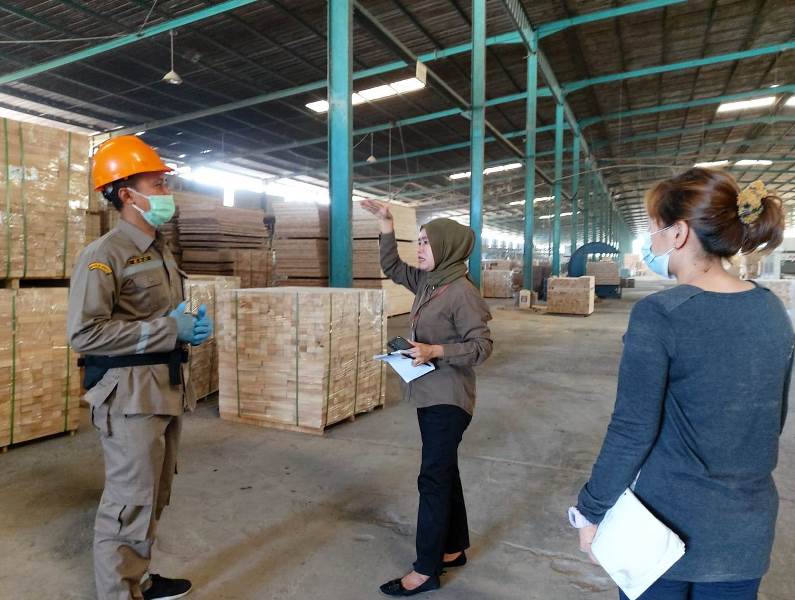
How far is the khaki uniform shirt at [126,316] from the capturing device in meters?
1.84

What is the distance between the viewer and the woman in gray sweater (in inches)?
43.1

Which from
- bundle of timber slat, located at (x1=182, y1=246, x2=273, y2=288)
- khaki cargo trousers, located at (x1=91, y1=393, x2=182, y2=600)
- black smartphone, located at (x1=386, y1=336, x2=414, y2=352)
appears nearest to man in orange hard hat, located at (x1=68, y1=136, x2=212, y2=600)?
khaki cargo trousers, located at (x1=91, y1=393, x2=182, y2=600)

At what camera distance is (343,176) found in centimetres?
529

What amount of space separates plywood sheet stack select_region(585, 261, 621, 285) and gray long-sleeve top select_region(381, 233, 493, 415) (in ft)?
61.6

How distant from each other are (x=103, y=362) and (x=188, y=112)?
52.2 feet

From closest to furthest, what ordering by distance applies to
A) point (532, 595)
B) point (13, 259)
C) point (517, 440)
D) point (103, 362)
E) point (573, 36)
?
point (103, 362) → point (532, 595) → point (13, 259) → point (517, 440) → point (573, 36)

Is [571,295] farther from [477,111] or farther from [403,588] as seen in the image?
[403,588]

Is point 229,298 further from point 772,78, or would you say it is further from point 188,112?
point 772,78

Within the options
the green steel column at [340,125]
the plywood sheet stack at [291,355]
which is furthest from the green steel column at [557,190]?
the plywood sheet stack at [291,355]

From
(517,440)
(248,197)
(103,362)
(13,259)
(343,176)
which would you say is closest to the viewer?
(103,362)

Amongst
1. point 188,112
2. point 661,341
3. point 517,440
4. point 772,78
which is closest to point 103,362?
point 661,341

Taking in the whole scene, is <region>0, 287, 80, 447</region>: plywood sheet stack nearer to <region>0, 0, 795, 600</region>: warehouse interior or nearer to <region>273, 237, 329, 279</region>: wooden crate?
<region>0, 0, 795, 600</region>: warehouse interior

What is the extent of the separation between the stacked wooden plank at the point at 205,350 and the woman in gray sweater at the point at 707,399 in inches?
174

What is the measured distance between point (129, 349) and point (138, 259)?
0.36 metres
